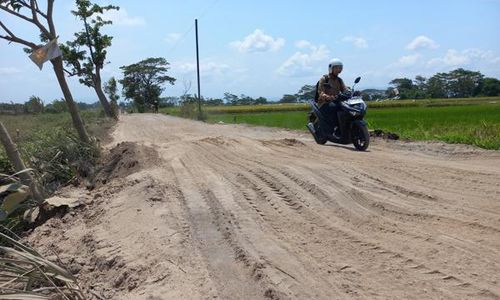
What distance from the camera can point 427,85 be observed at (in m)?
75.4

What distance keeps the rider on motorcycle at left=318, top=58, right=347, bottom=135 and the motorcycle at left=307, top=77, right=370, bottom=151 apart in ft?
0.31

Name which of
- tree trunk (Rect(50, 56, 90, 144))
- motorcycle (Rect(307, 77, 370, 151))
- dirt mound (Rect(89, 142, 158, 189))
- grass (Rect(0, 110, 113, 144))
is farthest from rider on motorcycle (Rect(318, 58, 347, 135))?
grass (Rect(0, 110, 113, 144))

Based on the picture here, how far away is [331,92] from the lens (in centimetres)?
1123

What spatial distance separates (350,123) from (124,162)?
4.60 meters

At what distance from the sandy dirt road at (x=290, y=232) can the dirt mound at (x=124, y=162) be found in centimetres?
59

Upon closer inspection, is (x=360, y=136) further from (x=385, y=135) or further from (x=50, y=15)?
(x=50, y=15)

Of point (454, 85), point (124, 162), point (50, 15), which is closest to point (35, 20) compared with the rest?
point (50, 15)

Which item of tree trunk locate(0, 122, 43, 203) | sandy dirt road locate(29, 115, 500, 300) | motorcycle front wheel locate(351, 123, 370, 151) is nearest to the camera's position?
sandy dirt road locate(29, 115, 500, 300)

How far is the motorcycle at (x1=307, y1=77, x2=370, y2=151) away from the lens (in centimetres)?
1052

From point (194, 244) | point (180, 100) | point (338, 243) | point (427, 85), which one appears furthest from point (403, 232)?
point (427, 85)

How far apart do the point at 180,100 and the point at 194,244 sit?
32.0 metres

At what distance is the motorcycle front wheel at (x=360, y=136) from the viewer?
10.5 m

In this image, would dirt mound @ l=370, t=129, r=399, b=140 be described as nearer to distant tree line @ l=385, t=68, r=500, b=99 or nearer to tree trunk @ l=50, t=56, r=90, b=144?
tree trunk @ l=50, t=56, r=90, b=144

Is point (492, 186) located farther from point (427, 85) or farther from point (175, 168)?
point (427, 85)
